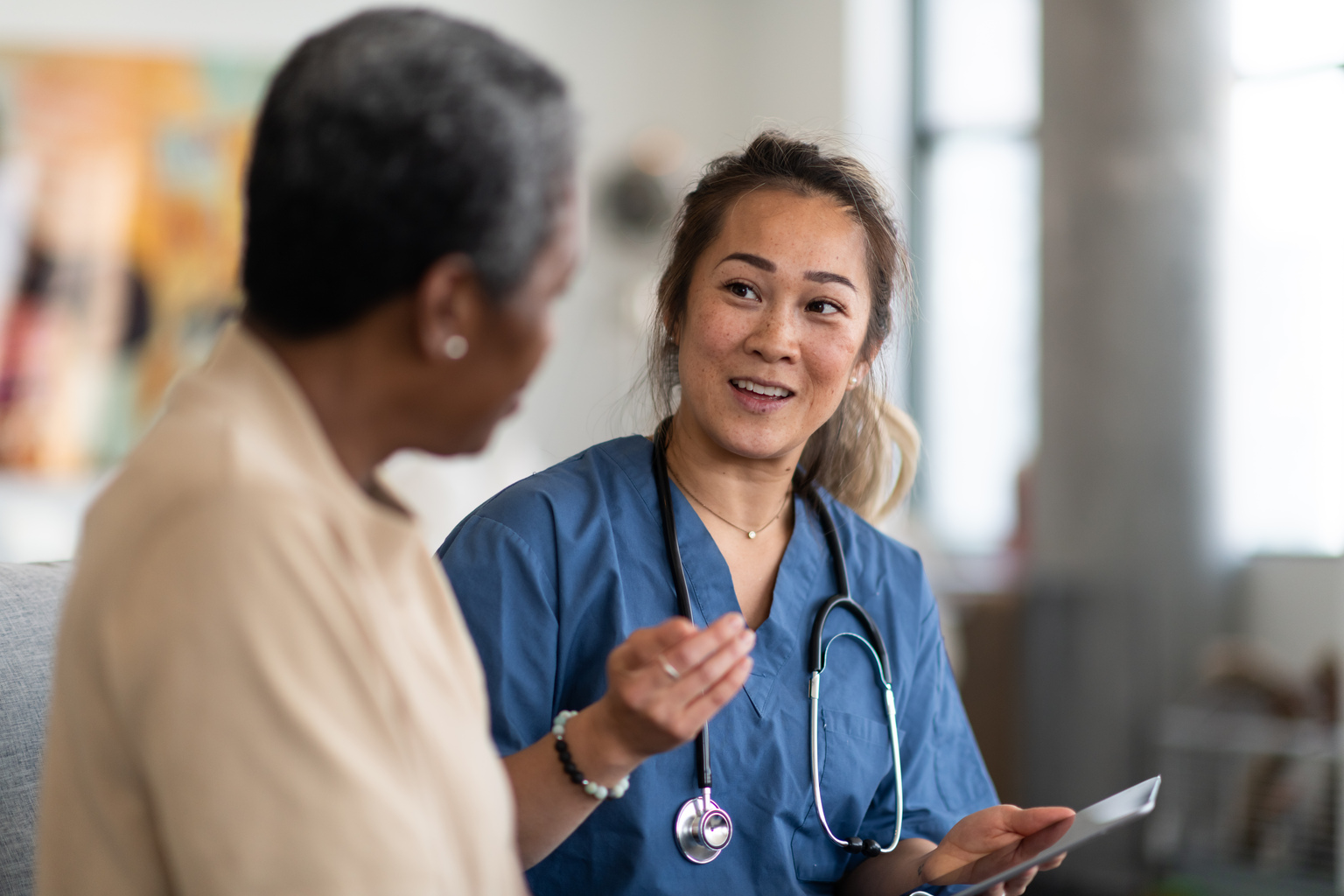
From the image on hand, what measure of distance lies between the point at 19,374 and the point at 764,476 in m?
3.27

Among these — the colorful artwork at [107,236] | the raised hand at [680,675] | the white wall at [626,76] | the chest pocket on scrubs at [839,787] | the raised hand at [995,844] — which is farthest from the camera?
the white wall at [626,76]

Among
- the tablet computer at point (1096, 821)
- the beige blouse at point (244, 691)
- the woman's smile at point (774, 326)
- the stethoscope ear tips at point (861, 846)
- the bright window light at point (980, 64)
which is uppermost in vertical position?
the bright window light at point (980, 64)

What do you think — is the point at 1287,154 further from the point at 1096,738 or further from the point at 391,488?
the point at 391,488

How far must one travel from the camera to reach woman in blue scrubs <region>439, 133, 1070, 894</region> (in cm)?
122

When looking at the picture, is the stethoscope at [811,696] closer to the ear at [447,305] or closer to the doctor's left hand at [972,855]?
the doctor's left hand at [972,855]

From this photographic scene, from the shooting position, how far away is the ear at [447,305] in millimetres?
697

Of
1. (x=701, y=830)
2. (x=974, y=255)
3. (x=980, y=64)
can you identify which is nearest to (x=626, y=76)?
(x=980, y=64)

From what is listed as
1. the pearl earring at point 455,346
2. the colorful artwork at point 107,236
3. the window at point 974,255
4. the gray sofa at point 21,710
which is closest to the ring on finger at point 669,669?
the pearl earring at point 455,346

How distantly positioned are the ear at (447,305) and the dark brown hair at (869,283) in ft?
2.47

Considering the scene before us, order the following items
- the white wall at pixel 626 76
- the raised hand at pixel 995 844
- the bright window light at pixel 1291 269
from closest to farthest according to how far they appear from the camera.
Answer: the raised hand at pixel 995 844
the bright window light at pixel 1291 269
the white wall at pixel 626 76

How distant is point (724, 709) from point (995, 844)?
0.98 ft

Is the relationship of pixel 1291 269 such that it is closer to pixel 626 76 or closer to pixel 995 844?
pixel 626 76

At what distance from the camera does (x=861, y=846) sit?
4.39 feet

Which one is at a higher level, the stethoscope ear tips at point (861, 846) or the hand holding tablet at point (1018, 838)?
the hand holding tablet at point (1018, 838)
